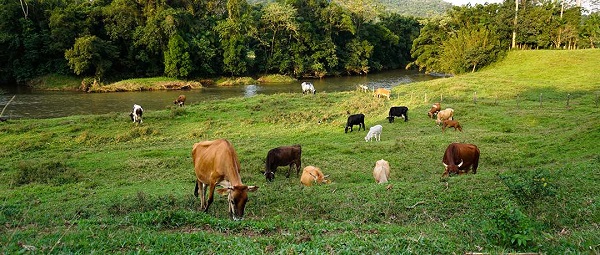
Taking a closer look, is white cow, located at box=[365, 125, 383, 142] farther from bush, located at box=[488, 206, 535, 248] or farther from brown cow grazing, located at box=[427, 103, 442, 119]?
bush, located at box=[488, 206, 535, 248]

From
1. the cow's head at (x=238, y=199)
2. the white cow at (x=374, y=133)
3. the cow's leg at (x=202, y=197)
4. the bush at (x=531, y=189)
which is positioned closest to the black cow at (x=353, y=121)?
the white cow at (x=374, y=133)

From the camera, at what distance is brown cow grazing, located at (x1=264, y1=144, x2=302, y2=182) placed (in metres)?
13.5

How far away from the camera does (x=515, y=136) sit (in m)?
18.0

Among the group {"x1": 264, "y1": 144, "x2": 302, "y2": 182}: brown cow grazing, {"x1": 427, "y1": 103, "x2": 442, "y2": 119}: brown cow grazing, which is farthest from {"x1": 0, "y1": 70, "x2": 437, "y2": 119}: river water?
{"x1": 264, "y1": 144, "x2": 302, "y2": 182}: brown cow grazing

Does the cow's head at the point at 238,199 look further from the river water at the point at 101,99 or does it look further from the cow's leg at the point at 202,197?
the river water at the point at 101,99

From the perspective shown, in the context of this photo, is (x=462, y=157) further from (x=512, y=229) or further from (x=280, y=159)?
(x=512, y=229)

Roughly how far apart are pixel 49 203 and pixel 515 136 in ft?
60.1

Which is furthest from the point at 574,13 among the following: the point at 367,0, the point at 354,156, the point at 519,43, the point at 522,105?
the point at 354,156

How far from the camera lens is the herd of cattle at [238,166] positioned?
834 centimetres

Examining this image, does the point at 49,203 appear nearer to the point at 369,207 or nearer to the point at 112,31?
the point at 369,207

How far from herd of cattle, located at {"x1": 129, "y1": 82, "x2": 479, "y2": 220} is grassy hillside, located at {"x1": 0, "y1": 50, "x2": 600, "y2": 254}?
1.65 ft

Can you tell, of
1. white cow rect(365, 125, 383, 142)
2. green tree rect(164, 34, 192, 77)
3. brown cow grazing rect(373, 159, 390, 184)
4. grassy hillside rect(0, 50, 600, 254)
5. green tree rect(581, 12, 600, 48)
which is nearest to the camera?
grassy hillside rect(0, 50, 600, 254)

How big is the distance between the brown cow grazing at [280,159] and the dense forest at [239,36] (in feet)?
133

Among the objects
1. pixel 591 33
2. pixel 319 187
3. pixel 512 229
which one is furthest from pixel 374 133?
pixel 591 33
